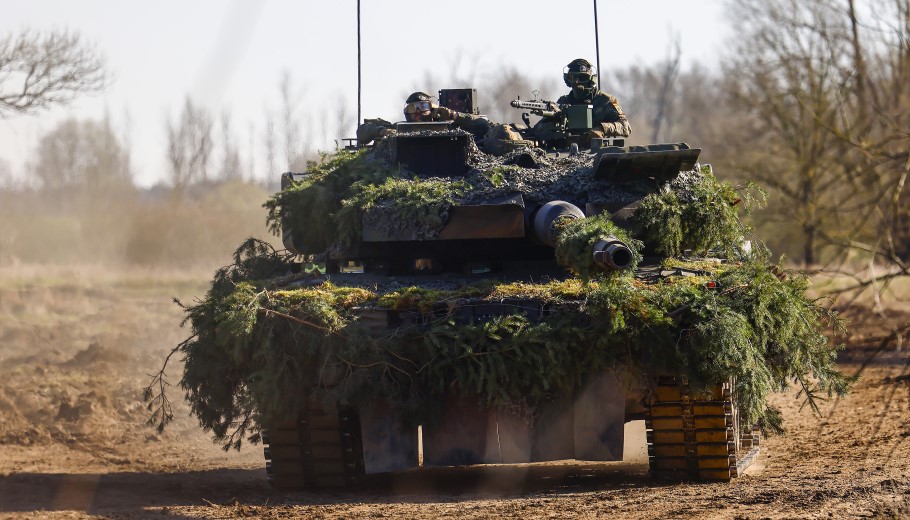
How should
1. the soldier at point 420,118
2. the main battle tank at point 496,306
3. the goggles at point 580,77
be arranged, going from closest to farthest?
the main battle tank at point 496,306, the soldier at point 420,118, the goggles at point 580,77

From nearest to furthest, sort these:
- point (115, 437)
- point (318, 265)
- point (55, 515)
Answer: point (55, 515), point (318, 265), point (115, 437)

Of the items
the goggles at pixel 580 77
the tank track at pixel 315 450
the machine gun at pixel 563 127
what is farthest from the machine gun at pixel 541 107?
the tank track at pixel 315 450

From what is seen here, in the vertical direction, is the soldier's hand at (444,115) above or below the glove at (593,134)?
above

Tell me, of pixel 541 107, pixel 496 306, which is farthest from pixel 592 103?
pixel 496 306

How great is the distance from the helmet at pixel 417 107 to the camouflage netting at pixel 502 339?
2.11 meters

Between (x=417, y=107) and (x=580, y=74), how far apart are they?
1.87 meters

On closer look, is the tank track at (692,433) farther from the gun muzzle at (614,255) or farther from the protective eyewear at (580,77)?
the protective eyewear at (580,77)

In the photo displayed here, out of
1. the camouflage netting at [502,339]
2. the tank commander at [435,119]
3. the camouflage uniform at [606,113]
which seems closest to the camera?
the camouflage netting at [502,339]

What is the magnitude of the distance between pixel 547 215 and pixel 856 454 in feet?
10.0

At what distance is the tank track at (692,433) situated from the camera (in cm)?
878

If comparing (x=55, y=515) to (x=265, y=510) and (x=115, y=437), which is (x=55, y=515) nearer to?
(x=265, y=510)

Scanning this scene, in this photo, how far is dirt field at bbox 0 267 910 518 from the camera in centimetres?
784

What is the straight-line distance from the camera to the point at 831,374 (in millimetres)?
9484

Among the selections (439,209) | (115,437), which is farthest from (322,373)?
(115,437)
